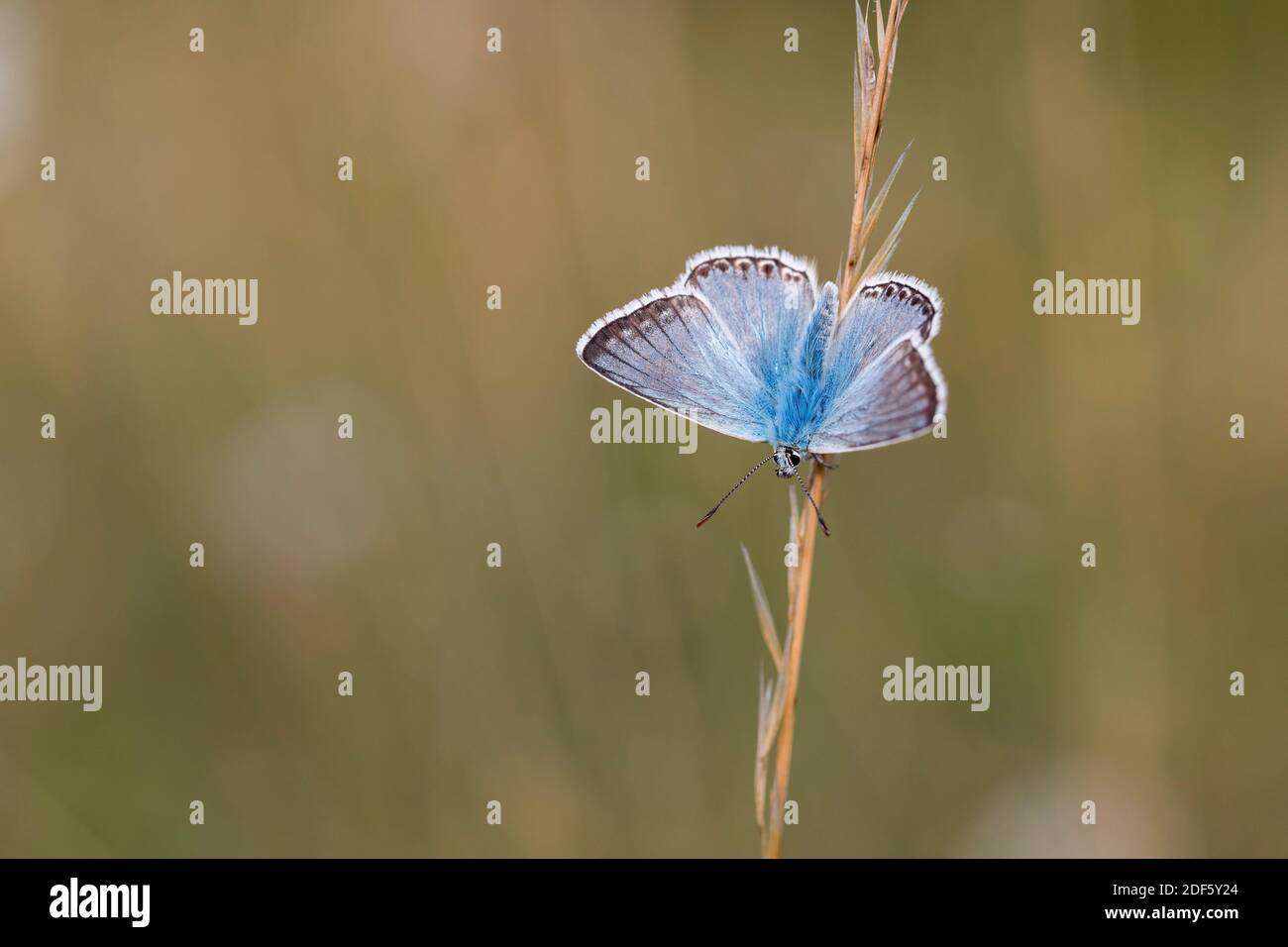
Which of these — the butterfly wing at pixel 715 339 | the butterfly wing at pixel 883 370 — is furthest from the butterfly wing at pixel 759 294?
the butterfly wing at pixel 883 370

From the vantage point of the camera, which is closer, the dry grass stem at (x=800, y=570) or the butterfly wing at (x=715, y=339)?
the dry grass stem at (x=800, y=570)

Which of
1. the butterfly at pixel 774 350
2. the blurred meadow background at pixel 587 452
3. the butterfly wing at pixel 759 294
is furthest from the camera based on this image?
the blurred meadow background at pixel 587 452

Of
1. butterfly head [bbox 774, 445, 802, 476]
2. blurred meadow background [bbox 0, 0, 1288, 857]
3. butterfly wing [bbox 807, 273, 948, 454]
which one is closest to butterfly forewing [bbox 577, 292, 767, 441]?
butterfly head [bbox 774, 445, 802, 476]

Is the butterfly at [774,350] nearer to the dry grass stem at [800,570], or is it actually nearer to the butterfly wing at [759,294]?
the butterfly wing at [759,294]

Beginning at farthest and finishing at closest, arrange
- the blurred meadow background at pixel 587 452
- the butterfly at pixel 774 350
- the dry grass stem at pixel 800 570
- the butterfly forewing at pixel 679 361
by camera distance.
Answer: the blurred meadow background at pixel 587 452, the butterfly forewing at pixel 679 361, the butterfly at pixel 774 350, the dry grass stem at pixel 800 570

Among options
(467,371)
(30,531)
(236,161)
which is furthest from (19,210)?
(467,371)

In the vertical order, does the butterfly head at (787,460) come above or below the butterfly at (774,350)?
below

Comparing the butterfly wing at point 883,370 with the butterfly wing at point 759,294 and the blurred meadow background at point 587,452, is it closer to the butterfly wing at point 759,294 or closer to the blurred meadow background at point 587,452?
the butterfly wing at point 759,294

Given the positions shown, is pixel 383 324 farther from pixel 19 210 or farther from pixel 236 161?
pixel 19 210
